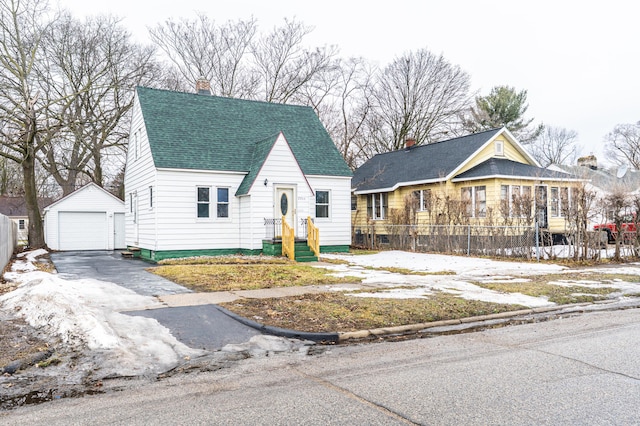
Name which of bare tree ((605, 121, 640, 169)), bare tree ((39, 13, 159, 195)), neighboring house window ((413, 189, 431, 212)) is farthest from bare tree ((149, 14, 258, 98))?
bare tree ((605, 121, 640, 169))

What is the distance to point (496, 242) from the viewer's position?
19109 mm

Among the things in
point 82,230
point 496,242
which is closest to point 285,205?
point 496,242

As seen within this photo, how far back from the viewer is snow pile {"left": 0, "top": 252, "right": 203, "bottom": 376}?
19.5ft

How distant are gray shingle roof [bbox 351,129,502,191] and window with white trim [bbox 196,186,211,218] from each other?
1125 cm

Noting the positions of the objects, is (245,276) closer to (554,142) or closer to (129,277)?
(129,277)

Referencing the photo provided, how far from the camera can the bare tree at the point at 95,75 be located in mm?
28609

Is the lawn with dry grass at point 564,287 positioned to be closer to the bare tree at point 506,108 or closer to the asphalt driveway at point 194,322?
the asphalt driveway at point 194,322

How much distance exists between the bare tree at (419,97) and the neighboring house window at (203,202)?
2209cm

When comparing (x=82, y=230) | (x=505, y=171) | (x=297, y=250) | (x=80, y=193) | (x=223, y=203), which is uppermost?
(x=505, y=171)

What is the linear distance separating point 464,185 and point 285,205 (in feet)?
32.5

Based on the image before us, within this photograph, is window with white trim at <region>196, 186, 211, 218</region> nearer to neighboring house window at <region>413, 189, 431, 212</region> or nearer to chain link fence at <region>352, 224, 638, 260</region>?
chain link fence at <region>352, 224, 638, 260</region>

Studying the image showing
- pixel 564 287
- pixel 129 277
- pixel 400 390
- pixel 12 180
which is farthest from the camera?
pixel 12 180

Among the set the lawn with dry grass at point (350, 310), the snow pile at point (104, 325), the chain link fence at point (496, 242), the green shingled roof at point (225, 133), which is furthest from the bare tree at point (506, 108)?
the snow pile at point (104, 325)

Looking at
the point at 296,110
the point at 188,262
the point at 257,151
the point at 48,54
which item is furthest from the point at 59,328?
the point at 48,54
